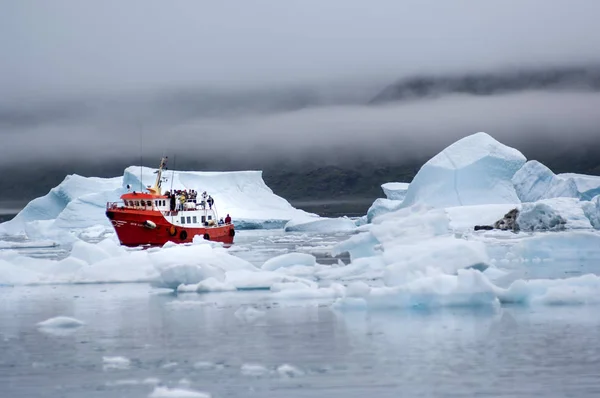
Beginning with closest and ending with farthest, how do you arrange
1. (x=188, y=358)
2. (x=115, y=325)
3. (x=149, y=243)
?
(x=188, y=358)
(x=115, y=325)
(x=149, y=243)

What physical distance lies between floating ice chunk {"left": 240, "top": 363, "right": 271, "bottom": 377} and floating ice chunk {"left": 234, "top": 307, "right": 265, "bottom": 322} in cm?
258

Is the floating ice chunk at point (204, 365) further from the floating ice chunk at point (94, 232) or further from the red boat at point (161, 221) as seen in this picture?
the floating ice chunk at point (94, 232)

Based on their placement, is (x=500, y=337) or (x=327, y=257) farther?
(x=327, y=257)

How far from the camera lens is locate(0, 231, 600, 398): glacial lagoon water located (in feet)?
19.4

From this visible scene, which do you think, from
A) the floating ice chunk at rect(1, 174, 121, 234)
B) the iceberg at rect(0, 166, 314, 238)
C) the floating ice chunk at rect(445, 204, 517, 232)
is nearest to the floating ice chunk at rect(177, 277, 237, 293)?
the floating ice chunk at rect(445, 204, 517, 232)

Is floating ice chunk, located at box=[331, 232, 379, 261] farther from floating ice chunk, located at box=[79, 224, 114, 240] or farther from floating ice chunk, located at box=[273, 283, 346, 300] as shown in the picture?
floating ice chunk, located at box=[79, 224, 114, 240]

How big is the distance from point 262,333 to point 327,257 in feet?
35.7

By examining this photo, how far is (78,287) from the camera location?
13.7m

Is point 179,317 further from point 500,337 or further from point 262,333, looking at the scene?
point 500,337

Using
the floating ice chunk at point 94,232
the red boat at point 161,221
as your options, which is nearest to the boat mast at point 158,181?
the red boat at point 161,221

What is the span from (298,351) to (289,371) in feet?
2.84

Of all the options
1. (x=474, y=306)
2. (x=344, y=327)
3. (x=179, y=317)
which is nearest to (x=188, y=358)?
(x=344, y=327)

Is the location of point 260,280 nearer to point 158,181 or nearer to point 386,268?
point 386,268

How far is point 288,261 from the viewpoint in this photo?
44.2ft
